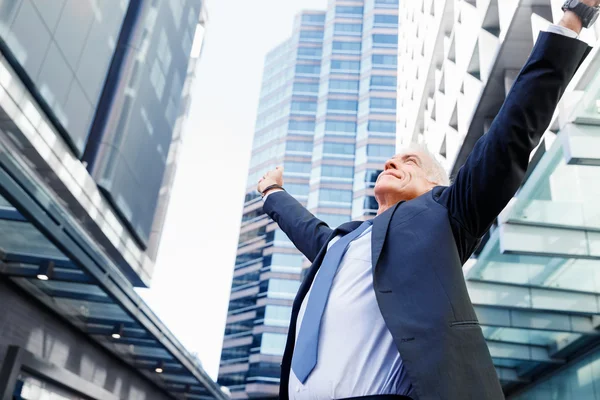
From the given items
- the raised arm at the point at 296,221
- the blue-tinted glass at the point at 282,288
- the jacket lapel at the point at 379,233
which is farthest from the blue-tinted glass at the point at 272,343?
the jacket lapel at the point at 379,233

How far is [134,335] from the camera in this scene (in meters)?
14.3

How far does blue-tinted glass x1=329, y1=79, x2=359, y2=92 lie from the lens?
7412 cm

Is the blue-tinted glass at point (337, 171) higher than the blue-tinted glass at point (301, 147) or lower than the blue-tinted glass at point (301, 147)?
lower

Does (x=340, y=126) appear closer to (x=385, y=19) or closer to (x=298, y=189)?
(x=298, y=189)

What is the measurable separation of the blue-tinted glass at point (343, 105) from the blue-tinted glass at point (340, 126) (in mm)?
2203

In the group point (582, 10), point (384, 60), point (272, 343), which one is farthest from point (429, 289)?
point (384, 60)

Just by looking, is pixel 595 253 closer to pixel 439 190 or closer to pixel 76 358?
pixel 439 190

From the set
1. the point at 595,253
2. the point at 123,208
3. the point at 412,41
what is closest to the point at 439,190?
the point at 595,253

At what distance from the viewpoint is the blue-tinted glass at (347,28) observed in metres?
77.7

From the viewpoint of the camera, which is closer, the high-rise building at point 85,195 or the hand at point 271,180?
the hand at point 271,180

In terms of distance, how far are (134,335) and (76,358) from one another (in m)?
1.40

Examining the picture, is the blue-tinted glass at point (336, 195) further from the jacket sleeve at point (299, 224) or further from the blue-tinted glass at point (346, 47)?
the jacket sleeve at point (299, 224)

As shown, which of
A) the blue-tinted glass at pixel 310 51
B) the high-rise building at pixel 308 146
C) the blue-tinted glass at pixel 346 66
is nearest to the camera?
the high-rise building at pixel 308 146

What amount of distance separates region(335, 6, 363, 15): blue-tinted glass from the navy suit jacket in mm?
80705
